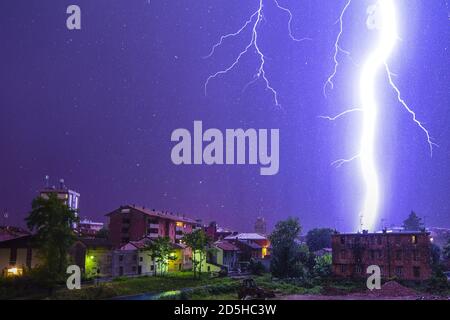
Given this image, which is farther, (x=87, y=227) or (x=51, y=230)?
(x=87, y=227)

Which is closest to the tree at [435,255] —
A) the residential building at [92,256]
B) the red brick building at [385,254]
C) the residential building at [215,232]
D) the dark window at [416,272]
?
the red brick building at [385,254]

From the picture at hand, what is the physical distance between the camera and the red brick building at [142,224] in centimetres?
723

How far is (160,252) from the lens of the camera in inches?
284

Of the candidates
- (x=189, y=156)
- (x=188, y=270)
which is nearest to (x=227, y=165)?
(x=189, y=156)

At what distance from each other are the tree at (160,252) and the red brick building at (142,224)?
0.14m

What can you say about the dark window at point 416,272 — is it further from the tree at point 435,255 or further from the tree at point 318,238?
the tree at point 318,238

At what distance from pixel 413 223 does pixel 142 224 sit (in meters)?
4.42

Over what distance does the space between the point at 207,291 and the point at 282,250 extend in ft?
4.68

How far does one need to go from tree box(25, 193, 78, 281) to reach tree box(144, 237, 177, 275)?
1.22 meters

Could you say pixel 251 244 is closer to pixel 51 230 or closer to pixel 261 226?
pixel 261 226

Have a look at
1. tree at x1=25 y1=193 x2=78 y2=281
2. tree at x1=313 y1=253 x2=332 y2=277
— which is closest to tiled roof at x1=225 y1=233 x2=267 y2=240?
tree at x1=313 y1=253 x2=332 y2=277

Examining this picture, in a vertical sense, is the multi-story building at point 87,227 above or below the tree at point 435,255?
above

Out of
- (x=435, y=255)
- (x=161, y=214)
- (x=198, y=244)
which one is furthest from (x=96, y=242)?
(x=435, y=255)

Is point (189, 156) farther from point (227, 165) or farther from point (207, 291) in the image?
point (207, 291)
